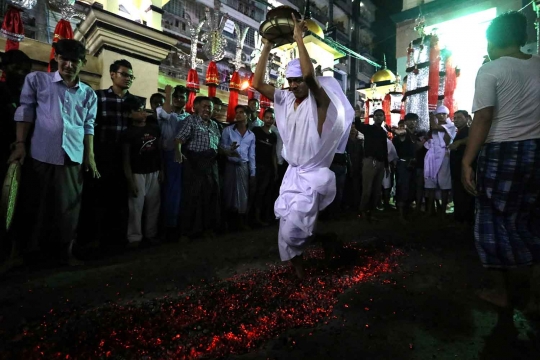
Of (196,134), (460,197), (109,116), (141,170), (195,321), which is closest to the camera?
(195,321)

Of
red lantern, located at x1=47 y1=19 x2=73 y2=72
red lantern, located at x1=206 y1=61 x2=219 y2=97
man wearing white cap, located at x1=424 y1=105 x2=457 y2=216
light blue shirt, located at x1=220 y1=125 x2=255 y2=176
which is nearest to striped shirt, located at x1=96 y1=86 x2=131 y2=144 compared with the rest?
light blue shirt, located at x1=220 y1=125 x2=255 y2=176

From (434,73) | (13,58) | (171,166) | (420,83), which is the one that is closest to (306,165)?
(171,166)

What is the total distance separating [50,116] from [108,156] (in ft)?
2.83

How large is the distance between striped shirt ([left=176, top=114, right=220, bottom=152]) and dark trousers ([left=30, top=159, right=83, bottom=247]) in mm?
1423

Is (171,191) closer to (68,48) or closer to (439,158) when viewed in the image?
(68,48)

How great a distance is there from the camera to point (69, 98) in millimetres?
3029

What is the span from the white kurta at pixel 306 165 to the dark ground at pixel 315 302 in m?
0.41

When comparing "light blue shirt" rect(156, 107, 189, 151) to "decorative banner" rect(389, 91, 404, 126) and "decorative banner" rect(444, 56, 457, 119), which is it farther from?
"decorative banner" rect(389, 91, 404, 126)

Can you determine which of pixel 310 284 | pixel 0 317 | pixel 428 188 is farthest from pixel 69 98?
pixel 428 188

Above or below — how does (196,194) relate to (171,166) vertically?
below

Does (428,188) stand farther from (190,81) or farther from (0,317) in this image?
(0,317)

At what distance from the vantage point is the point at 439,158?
6039 mm

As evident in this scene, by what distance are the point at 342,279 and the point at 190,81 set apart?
17.9ft

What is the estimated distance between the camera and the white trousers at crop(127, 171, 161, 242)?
155 inches
